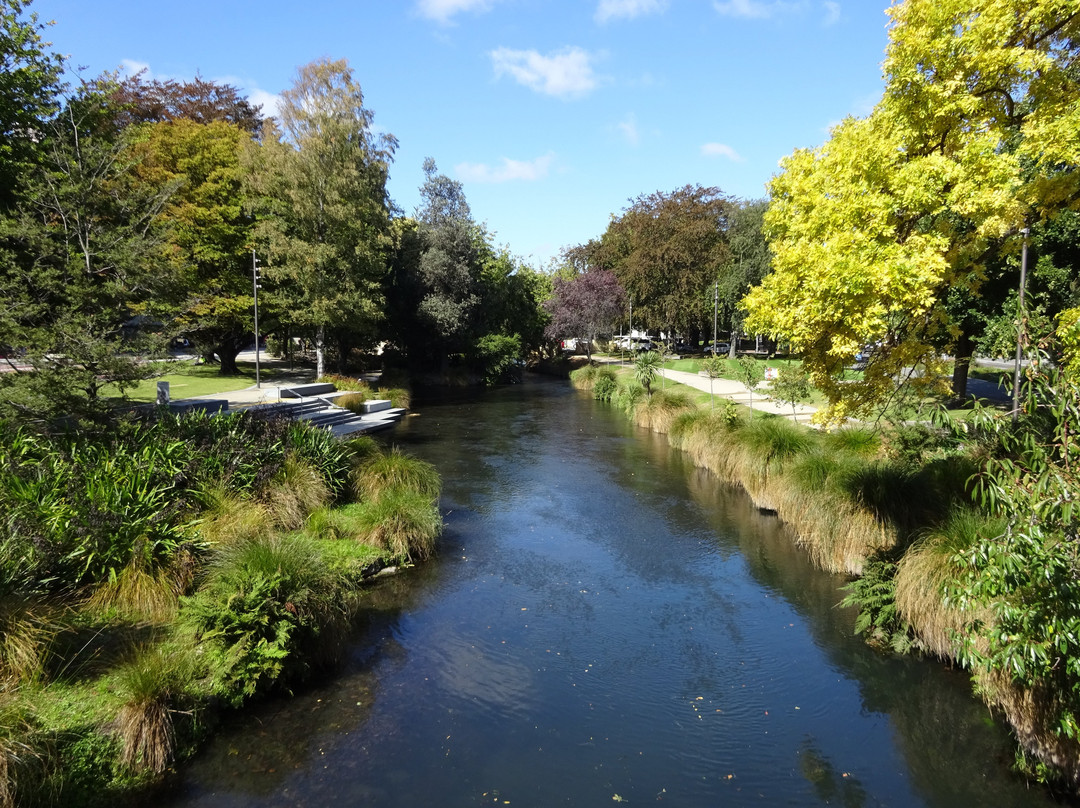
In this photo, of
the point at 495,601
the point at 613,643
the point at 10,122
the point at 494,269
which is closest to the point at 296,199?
the point at 10,122

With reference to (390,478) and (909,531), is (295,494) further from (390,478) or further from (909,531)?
(909,531)

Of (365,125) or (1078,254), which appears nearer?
(1078,254)

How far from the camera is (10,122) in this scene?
1692 cm

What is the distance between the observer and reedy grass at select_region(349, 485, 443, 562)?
12.1 meters

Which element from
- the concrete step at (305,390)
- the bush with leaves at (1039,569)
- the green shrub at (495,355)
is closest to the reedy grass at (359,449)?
the concrete step at (305,390)

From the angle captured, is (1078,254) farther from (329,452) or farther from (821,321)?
(329,452)

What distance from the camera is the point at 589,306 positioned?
51.4 metres

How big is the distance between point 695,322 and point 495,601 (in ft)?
156

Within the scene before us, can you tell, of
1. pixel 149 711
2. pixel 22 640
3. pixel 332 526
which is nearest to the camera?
pixel 149 711

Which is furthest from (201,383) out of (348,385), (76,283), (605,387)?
(76,283)

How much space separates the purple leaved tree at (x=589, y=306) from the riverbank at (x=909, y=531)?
34148 millimetres

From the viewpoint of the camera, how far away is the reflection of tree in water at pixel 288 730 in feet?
21.2

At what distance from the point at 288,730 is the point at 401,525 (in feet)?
17.0

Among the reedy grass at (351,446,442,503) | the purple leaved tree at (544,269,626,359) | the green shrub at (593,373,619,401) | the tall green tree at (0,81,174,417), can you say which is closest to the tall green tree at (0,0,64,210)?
the tall green tree at (0,81,174,417)
